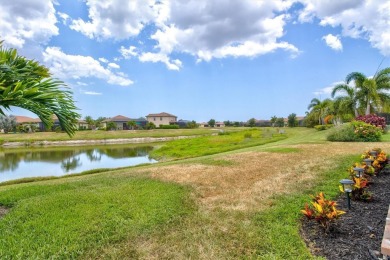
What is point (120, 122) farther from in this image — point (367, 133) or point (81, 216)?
point (81, 216)

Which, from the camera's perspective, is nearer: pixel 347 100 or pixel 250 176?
pixel 250 176

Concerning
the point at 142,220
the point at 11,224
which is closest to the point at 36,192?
the point at 11,224

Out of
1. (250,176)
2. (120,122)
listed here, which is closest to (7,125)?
(120,122)

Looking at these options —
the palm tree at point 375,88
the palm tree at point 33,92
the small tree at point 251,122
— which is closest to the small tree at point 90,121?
the small tree at point 251,122

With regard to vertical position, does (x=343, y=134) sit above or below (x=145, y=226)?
above

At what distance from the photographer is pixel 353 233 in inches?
162

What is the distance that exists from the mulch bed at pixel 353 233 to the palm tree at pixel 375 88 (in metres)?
20.8

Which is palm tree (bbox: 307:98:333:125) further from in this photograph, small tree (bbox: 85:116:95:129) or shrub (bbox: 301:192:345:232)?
small tree (bbox: 85:116:95:129)

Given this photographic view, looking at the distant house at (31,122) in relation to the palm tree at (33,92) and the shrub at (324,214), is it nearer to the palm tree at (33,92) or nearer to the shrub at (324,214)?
the palm tree at (33,92)

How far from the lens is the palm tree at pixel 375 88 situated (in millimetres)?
22953

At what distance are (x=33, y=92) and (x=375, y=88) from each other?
25236 millimetres

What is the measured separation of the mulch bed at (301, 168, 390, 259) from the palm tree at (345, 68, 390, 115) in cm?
2085

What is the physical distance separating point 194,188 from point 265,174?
250 centimetres

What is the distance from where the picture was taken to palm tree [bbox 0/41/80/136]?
4.39 m
